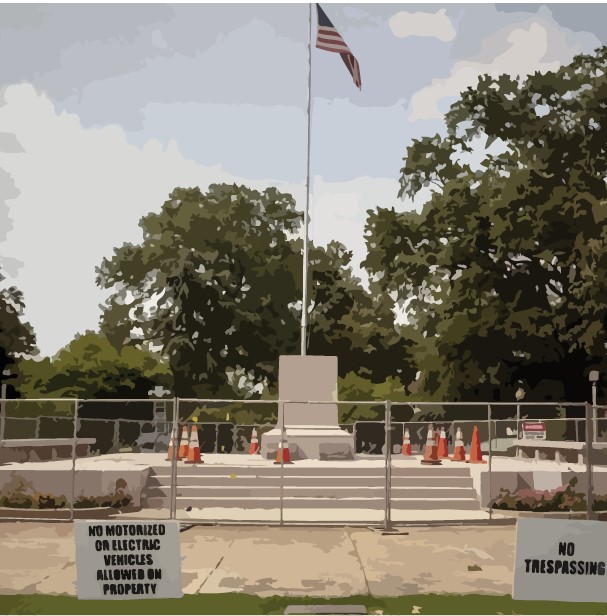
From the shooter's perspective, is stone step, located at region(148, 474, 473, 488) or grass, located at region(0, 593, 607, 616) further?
stone step, located at region(148, 474, 473, 488)

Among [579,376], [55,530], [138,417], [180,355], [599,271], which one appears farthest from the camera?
[180,355]

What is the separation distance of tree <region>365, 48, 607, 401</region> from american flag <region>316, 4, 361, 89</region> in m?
13.2

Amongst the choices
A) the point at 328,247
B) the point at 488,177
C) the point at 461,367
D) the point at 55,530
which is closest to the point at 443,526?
the point at 55,530

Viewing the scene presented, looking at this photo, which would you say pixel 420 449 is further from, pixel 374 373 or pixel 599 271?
pixel 374 373

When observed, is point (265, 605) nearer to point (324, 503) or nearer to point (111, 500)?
point (111, 500)

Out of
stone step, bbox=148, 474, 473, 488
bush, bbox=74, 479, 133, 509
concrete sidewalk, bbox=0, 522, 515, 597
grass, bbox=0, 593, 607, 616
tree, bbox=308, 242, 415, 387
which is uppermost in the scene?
tree, bbox=308, 242, 415, 387

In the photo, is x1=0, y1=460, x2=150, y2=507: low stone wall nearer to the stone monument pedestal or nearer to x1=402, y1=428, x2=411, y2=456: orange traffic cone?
the stone monument pedestal

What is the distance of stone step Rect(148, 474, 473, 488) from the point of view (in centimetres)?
2342

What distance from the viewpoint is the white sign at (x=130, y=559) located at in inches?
379

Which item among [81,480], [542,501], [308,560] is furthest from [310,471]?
[308,560]

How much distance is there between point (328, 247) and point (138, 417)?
2466cm

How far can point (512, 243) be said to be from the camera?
1722 inches

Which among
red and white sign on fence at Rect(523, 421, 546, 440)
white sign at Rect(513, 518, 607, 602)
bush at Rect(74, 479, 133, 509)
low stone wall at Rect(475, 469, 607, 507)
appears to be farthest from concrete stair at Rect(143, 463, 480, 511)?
white sign at Rect(513, 518, 607, 602)

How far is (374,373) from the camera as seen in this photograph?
229 ft
